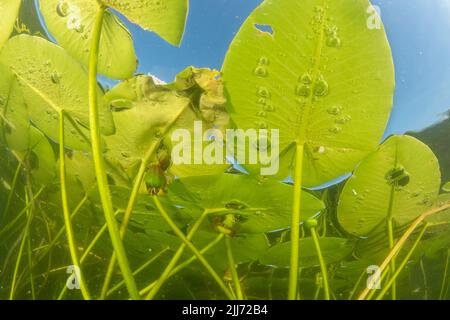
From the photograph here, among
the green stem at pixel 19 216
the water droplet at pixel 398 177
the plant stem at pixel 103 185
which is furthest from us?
the green stem at pixel 19 216

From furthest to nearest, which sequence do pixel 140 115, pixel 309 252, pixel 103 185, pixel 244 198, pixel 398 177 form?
pixel 309 252, pixel 398 177, pixel 244 198, pixel 140 115, pixel 103 185

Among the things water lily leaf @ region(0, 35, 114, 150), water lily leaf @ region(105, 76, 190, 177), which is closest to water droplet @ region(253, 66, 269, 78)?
water lily leaf @ region(105, 76, 190, 177)

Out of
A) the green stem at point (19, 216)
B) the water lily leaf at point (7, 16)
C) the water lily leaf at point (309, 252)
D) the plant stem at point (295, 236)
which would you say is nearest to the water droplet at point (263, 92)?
the plant stem at point (295, 236)

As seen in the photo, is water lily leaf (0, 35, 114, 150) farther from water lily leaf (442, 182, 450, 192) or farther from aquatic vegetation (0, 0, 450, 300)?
water lily leaf (442, 182, 450, 192)

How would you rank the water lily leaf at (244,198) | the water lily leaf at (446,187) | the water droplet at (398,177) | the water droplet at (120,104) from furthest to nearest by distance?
the water lily leaf at (446,187), the water droplet at (398,177), the water lily leaf at (244,198), the water droplet at (120,104)

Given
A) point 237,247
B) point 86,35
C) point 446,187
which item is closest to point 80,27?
point 86,35

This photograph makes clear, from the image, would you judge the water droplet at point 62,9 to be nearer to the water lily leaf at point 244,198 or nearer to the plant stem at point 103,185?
the plant stem at point 103,185

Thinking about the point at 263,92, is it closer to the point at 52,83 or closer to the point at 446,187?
the point at 52,83
